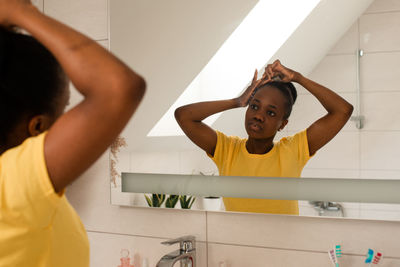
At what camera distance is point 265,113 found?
3.58 ft

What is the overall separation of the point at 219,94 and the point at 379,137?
432mm

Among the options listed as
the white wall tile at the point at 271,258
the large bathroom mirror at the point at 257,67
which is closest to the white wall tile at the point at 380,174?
the large bathroom mirror at the point at 257,67

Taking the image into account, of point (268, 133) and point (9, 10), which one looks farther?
point (268, 133)

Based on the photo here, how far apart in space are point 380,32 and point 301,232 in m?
0.55

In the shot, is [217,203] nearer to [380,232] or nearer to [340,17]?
[380,232]

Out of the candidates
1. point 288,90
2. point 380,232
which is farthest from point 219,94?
point 380,232

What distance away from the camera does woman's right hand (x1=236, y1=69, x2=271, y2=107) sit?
110cm

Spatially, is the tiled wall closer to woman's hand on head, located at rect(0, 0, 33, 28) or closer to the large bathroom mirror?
the large bathroom mirror

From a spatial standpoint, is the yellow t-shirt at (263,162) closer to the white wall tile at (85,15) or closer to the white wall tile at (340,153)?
the white wall tile at (340,153)

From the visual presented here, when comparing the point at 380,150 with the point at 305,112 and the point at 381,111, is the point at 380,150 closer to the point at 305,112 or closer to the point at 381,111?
the point at 381,111

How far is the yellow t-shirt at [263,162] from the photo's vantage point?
1075 millimetres

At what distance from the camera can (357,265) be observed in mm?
1051

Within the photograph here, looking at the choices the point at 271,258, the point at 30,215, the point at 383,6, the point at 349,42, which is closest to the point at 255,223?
the point at 271,258

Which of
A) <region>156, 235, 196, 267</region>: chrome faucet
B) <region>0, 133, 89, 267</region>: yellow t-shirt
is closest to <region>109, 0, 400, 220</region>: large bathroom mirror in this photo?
<region>156, 235, 196, 267</region>: chrome faucet
